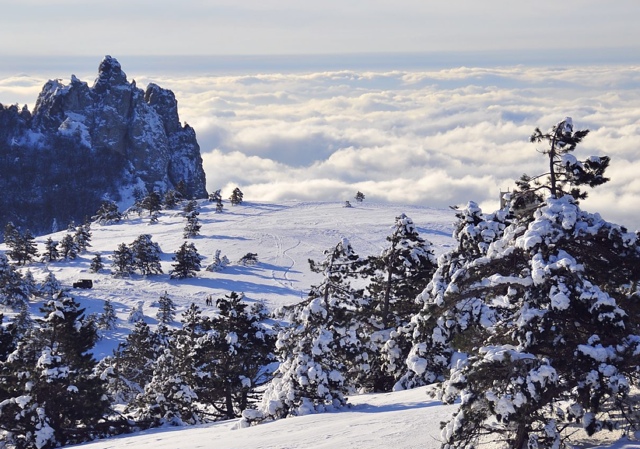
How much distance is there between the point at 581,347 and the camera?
1105 centimetres

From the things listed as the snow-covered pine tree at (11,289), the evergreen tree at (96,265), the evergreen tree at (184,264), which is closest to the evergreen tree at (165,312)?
the evergreen tree at (184,264)

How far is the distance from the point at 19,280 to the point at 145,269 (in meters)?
14.1

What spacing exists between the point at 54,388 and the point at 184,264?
151ft

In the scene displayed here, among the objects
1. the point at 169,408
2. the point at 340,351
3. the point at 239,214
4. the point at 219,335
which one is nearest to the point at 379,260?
the point at 340,351

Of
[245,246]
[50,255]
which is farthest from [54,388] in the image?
[50,255]

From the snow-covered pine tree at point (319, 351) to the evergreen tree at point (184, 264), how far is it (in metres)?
46.1

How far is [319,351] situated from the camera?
70.5ft

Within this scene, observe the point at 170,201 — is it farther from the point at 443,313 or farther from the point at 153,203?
the point at 443,313

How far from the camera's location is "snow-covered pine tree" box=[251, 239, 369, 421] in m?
20.9

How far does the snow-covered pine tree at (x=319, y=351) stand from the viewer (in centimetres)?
2094

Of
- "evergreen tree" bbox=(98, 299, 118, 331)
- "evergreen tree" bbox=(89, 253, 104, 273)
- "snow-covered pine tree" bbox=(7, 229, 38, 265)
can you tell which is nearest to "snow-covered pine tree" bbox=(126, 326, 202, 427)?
"evergreen tree" bbox=(98, 299, 118, 331)

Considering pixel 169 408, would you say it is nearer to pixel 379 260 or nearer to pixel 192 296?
pixel 379 260

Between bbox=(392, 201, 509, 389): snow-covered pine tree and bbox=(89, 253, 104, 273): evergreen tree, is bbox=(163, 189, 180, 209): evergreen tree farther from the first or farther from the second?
bbox=(392, 201, 509, 389): snow-covered pine tree

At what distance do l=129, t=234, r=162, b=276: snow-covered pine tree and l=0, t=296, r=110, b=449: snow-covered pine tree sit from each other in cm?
4637
